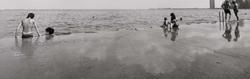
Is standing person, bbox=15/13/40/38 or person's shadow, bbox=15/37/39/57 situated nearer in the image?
person's shadow, bbox=15/37/39/57

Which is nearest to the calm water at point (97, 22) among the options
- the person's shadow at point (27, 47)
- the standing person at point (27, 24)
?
the standing person at point (27, 24)

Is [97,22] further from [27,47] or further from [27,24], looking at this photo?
[27,47]

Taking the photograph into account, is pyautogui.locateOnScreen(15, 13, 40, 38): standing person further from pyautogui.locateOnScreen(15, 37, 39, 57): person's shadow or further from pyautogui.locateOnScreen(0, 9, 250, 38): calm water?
pyautogui.locateOnScreen(0, 9, 250, 38): calm water

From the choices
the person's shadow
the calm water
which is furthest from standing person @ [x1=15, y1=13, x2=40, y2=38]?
the calm water

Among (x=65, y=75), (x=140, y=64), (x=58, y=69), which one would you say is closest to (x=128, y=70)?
(x=140, y=64)

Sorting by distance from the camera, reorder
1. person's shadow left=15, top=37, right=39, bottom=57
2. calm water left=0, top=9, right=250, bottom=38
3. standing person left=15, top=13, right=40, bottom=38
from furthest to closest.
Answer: calm water left=0, top=9, right=250, bottom=38
standing person left=15, top=13, right=40, bottom=38
person's shadow left=15, top=37, right=39, bottom=57

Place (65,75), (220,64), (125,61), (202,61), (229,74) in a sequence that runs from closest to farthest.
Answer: (229,74) < (65,75) < (220,64) < (202,61) < (125,61)

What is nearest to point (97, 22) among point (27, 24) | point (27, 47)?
point (27, 24)

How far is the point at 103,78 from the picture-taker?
3.42 meters

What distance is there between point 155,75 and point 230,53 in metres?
2.65

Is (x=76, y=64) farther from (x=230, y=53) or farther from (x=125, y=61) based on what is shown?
(x=230, y=53)

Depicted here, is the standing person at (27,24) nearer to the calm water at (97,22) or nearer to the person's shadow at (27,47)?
the person's shadow at (27,47)

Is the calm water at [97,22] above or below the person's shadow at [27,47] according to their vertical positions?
above

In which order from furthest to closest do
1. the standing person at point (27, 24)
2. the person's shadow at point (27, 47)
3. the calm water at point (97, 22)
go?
the calm water at point (97, 22)
the standing person at point (27, 24)
the person's shadow at point (27, 47)
